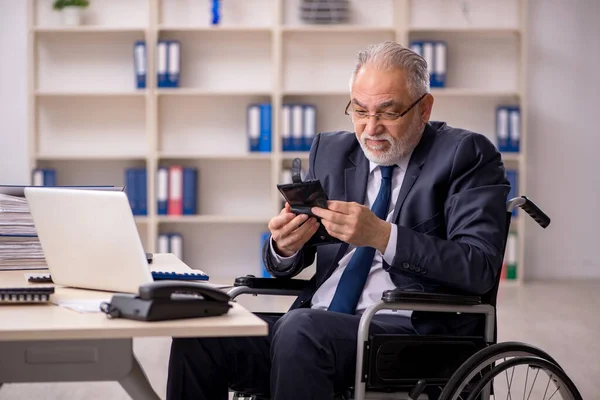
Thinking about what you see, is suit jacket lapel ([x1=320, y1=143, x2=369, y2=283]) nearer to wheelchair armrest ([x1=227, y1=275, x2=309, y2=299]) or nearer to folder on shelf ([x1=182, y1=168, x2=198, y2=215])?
wheelchair armrest ([x1=227, y1=275, x2=309, y2=299])

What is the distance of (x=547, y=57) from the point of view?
253 inches

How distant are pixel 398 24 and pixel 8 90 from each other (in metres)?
2.81

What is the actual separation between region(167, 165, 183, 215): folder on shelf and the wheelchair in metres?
4.33

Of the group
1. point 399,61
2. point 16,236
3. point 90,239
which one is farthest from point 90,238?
point 399,61

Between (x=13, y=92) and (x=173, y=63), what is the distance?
122cm

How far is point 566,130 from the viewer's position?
254 inches

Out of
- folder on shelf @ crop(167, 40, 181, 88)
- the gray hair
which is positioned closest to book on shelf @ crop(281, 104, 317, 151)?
folder on shelf @ crop(167, 40, 181, 88)

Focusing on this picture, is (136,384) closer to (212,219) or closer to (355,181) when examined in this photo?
(355,181)

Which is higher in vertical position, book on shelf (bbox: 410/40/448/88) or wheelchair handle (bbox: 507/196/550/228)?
book on shelf (bbox: 410/40/448/88)

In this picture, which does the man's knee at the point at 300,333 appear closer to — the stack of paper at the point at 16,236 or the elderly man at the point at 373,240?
the elderly man at the point at 373,240

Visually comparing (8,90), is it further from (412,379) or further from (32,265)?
(412,379)

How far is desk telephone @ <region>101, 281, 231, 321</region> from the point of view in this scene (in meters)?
1.40

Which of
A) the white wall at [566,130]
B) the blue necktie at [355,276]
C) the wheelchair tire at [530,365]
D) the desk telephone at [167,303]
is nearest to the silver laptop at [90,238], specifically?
the desk telephone at [167,303]

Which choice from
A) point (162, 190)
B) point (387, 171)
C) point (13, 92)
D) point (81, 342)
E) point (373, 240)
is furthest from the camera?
point (13, 92)
